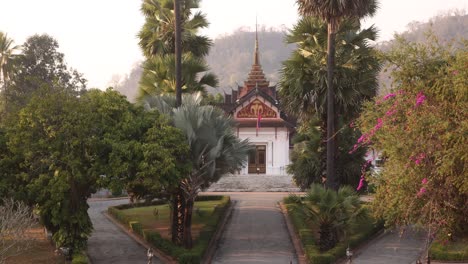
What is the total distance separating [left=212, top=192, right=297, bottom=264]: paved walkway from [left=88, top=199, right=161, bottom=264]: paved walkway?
3.03 metres

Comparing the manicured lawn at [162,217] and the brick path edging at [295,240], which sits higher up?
the manicured lawn at [162,217]

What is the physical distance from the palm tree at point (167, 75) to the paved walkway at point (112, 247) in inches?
251

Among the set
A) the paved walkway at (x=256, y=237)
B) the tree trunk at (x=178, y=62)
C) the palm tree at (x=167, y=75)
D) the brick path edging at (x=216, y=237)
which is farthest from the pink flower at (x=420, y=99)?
the palm tree at (x=167, y=75)

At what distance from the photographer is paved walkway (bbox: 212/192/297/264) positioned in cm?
2591

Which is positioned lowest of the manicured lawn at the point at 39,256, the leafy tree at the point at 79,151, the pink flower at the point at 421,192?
the manicured lawn at the point at 39,256

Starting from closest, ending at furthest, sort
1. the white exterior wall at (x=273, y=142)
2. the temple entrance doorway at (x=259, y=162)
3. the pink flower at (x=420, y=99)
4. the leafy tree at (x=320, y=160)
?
the pink flower at (x=420, y=99) < the leafy tree at (x=320, y=160) < the white exterior wall at (x=273, y=142) < the temple entrance doorway at (x=259, y=162)

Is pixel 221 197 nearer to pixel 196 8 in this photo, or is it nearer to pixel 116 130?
pixel 196 8

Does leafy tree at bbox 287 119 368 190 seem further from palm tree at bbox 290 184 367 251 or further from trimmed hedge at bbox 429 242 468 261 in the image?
trimmed hedge at bbox 429 242 468 261

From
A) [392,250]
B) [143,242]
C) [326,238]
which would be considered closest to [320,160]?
[392,250]

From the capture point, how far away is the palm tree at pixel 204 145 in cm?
2605

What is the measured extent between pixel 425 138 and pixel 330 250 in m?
8.05

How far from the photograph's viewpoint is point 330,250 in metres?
25.8

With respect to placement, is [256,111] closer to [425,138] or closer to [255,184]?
[255,184]

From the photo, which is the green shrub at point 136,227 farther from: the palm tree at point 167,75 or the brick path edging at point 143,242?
the palm tree at point 167,75
